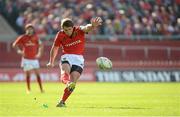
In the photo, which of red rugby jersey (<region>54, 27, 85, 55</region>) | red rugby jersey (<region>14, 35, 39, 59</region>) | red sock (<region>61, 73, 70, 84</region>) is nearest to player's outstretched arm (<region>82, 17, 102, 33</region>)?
red rugby jersey (<region>54, 27, 85, 55</region>)

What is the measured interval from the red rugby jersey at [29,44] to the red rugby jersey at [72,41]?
30.6 feet

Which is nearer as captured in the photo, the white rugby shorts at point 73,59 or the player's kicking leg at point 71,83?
the player's kicking leg at point 71,83

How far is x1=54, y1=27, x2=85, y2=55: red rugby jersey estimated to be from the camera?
1922 cm

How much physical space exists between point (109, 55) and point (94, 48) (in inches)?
38.1

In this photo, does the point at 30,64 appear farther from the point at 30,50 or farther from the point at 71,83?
the point at 71,83

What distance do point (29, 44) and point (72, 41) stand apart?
31.9 ft

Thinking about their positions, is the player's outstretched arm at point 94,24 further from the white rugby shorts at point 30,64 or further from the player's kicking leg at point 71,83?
the white rugby shorts at point 30,64

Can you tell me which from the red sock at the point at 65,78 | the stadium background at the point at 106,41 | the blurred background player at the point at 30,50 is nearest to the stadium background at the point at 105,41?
the stadium background at the point at 106,41

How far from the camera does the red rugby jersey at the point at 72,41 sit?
63.0ft

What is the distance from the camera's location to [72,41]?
760 inches

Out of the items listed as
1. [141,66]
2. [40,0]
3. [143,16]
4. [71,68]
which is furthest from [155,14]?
[71,68]

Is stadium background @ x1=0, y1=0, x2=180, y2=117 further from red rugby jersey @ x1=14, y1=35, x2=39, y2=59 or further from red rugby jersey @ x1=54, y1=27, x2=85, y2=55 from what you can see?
red rugby jersey @ x1=54, y1=27, x2=85, y2=55

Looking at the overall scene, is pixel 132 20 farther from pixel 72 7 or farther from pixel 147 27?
pixel 72 7

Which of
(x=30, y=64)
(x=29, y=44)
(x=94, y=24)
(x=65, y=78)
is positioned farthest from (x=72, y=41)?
(x=29, y=44)
